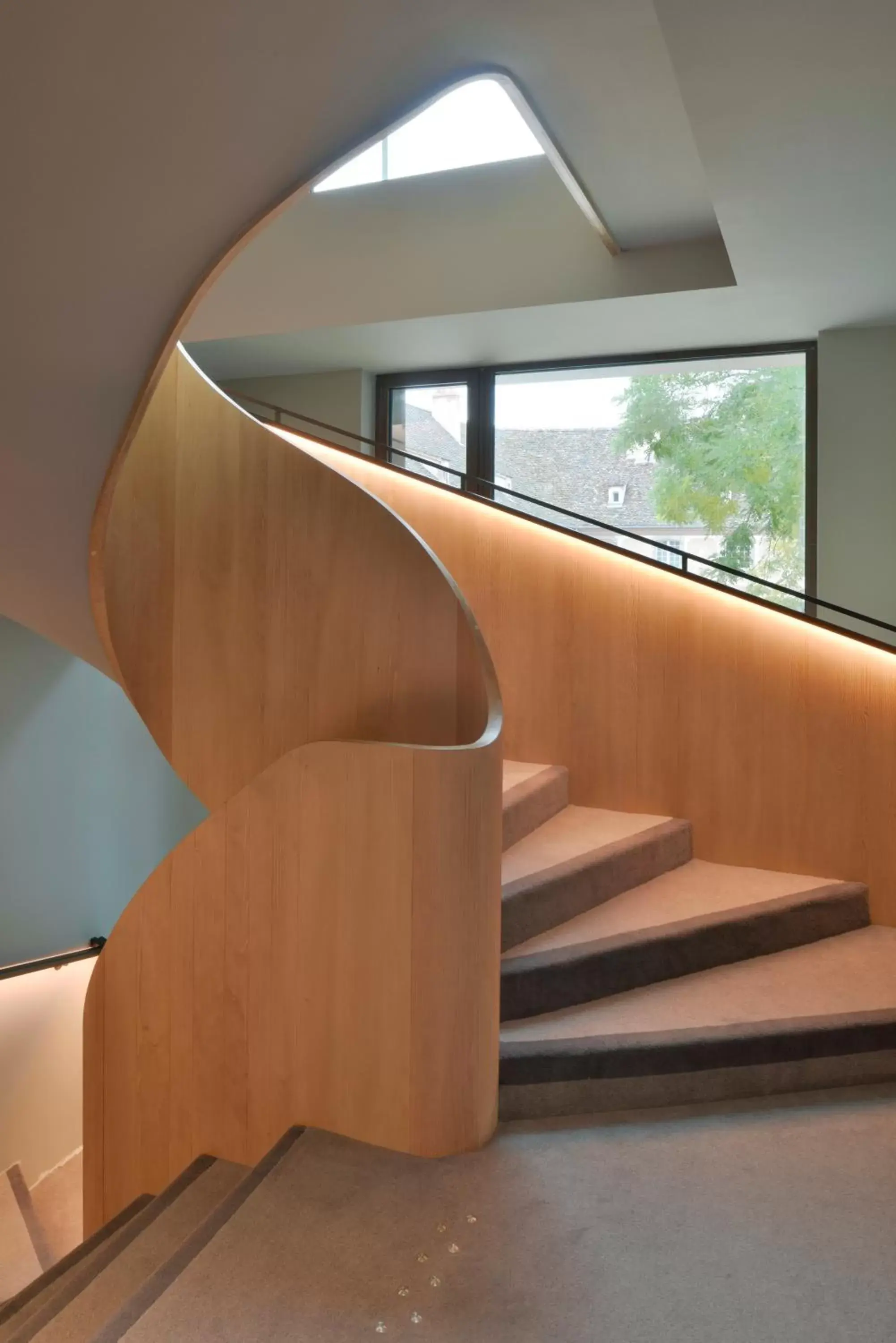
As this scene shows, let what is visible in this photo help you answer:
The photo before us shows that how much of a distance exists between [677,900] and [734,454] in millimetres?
2477

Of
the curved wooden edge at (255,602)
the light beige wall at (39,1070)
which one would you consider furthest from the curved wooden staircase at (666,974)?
the light beige wall at (39,1070)

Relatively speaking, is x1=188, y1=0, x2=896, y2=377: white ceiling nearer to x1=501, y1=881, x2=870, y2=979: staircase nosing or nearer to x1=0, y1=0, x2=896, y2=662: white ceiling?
x1=0, y1=0, x2=896, y2=662: white ceiling

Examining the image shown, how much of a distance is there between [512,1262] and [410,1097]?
17.1 inches

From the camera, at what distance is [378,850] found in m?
2.13

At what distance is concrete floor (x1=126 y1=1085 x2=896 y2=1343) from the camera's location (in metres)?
1.61

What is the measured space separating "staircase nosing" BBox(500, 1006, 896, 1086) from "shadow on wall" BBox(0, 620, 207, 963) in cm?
394

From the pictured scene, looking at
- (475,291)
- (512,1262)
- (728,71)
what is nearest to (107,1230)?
(512,1262)

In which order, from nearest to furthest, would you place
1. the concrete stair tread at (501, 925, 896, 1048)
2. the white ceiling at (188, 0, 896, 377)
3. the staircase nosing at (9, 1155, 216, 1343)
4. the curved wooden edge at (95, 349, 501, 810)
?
the staircase nosing at (9, 1155, 216, 1343)
the white ceiling at (188, 0, 896, 377)
the concrete stair tread at (501, 925, 896, 1048)
the curved wooden edge at (95, 349, 501, 810)

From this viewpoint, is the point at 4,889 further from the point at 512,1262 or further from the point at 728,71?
the point at 728,71

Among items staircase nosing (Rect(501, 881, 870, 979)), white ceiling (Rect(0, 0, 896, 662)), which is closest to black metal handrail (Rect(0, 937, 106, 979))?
white ceiling (Rect(0, 0, 896, 662))

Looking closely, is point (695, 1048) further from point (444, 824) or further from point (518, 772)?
point (518, 772)

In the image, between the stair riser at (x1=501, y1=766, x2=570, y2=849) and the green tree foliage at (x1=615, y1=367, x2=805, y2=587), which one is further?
the green tree foliage at (x1=615, y1=367, x2=805, y2=587)

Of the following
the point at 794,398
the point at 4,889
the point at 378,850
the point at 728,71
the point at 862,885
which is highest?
the point at 728,71

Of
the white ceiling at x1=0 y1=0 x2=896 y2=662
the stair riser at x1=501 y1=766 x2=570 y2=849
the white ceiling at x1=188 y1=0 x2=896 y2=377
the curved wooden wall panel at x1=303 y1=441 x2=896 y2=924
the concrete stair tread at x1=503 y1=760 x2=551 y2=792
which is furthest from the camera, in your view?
the concrete stair tread at x1=503 y1=760 x2=551 y2=792
